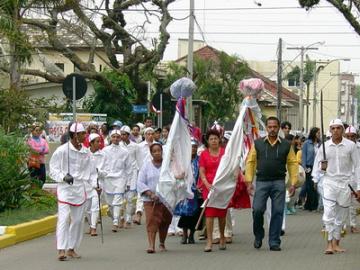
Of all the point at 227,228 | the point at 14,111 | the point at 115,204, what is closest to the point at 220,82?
the point at 14,111

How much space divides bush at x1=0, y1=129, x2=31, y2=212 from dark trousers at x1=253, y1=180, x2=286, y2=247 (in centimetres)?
537

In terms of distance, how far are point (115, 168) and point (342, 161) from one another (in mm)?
5096

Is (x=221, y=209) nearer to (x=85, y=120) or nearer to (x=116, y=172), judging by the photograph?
(x=116, y=172)

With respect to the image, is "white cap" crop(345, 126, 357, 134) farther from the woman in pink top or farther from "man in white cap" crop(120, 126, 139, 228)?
the woman in pink top

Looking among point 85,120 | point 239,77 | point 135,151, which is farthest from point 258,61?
point 135,151

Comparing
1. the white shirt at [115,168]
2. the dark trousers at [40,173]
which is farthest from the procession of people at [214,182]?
the dark trousers at [40,173]

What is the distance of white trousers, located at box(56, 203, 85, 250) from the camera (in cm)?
1223

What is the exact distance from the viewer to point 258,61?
114 metres

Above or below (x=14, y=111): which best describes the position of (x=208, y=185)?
below

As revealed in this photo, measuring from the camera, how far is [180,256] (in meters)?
12.9

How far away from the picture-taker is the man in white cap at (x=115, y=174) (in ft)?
54.6

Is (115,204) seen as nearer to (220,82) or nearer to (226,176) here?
(226,176)

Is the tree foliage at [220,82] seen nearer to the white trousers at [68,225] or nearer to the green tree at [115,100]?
the green tree at [115,100]

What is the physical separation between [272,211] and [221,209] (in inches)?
29.3
